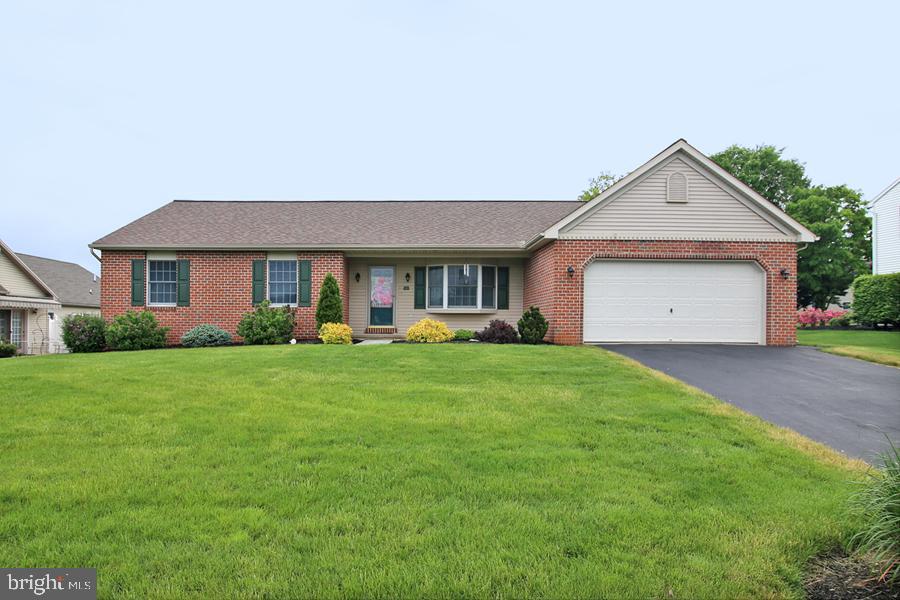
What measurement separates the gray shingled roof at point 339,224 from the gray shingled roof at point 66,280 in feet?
64.7

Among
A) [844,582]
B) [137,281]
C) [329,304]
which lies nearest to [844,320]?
[329,304]

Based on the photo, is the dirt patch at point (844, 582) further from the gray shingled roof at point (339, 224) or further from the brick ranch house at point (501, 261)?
the gray shingled roof at point (339, 224)

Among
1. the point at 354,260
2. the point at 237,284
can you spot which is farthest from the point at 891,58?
the point at 237,284

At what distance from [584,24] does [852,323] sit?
60.8ft

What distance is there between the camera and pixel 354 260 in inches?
667

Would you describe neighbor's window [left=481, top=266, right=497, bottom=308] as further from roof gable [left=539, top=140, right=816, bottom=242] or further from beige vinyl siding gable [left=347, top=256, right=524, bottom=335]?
roof gable [left=539, top=140, right=816, bottom=242]

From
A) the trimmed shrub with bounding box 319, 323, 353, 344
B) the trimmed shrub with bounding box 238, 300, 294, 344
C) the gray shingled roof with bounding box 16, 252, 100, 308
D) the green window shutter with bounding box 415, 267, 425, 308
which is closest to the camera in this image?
the trimmed shrub with bounding box 319, 323, 353, 344

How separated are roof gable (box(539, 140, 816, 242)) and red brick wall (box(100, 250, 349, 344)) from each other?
24.1ft

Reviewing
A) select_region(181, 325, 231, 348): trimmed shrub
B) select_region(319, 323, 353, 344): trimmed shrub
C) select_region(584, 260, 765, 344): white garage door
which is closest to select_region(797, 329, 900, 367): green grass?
select_region(584, 260, 765, 344): white garage door

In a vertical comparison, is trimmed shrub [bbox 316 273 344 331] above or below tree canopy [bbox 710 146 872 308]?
below

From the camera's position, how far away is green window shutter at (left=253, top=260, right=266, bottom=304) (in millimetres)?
15898

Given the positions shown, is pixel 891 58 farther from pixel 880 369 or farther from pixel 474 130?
pixel 474 130

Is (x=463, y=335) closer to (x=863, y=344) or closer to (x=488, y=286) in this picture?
(x=488, y=286)

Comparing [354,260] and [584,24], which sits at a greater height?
[584,24]
